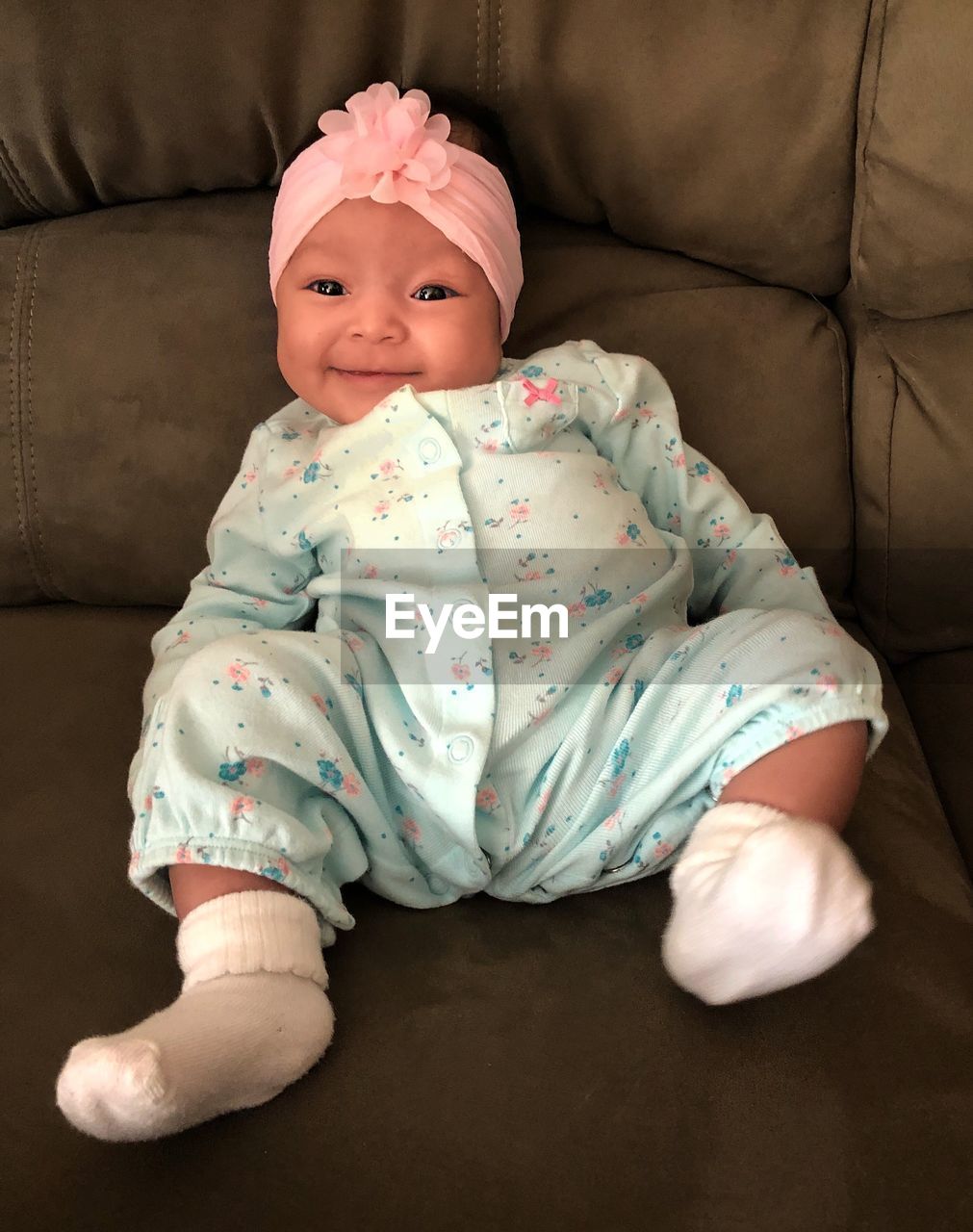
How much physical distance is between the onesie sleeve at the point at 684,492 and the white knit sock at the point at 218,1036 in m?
0.53

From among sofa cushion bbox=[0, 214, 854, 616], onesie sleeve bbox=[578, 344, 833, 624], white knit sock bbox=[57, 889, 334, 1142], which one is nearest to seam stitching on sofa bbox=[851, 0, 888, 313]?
sofa cushion bbox=[0, 214, 854, 616]

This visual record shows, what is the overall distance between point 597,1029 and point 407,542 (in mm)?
451

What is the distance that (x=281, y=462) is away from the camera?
1101 millimetres

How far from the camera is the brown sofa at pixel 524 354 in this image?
718 millimetres

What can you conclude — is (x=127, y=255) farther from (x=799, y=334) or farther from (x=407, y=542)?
(x=799, y=334)

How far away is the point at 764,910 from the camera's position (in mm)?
709

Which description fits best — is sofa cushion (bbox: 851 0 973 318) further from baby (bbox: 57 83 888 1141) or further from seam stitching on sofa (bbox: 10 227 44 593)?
seam stitching on sofa (bbox: 10 227 44 593)

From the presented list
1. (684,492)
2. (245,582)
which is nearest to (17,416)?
(245,582)

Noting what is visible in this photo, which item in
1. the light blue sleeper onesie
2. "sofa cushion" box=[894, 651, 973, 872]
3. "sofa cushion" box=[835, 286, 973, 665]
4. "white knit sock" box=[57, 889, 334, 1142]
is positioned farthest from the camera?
"sofa cushion" box=[835, 286, 973, 665]

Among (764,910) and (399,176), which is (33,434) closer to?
(399,176)

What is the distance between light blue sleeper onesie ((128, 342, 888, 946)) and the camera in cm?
84

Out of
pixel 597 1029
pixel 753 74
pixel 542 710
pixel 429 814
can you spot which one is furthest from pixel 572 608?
pixel 753 74

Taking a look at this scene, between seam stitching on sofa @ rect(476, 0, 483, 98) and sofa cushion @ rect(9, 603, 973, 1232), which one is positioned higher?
seam stitching on sofa @ rect(476, 0, 483, 98)

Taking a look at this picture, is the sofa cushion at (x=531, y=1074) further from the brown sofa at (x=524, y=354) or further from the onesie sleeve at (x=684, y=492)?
the onesie sleeve at (x=684, y=492)
